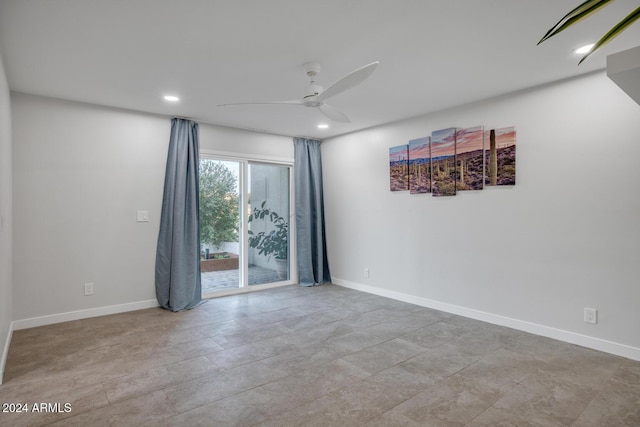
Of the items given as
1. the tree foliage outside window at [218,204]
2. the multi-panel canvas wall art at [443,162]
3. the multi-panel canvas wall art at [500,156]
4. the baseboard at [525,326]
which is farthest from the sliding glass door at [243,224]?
the multi-panel canvas wall art at [500,156]

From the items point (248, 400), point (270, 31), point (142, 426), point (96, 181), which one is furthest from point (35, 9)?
point (248, 400)

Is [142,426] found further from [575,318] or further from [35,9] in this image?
[575,318]

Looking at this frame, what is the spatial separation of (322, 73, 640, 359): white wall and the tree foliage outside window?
2.28 metres

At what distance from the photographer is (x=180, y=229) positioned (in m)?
4.56

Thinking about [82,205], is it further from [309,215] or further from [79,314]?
[309,215]

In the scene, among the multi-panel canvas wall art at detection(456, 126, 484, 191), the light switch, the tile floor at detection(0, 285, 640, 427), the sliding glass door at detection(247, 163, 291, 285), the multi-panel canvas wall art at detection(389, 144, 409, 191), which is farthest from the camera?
the sliding glass door at detection(247, 163, 291, 285)

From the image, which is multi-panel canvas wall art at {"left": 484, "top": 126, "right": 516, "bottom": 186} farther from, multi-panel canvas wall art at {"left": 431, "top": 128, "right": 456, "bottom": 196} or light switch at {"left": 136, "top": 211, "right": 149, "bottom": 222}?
light switch at {"left": 136, "top": 211, "right": 149, "bottom": 222}

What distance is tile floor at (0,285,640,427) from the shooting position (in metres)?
2.23

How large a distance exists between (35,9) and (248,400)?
112 inches

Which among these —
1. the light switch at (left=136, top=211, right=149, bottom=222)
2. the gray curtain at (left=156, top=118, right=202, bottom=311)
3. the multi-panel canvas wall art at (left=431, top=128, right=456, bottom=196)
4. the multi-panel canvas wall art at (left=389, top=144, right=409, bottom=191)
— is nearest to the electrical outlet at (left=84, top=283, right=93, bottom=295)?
the gray curtain at (left=156, top=118, right=202, bottom=311)

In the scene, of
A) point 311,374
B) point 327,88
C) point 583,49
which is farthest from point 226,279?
point 583,49

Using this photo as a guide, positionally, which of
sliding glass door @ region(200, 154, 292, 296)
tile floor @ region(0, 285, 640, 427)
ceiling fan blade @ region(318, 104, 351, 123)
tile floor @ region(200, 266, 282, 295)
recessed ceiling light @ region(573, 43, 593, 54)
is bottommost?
tile floor @ region(0, 285, 640, 427)

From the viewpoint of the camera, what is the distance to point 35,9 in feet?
7.41

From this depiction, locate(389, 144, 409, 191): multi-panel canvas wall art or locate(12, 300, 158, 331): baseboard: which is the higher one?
locate(389, 144, 409, 191): multi-panel canvas wall art
